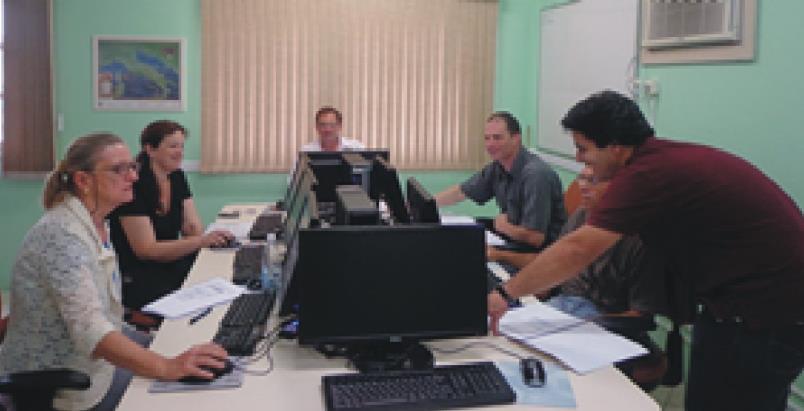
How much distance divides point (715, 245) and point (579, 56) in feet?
9.24

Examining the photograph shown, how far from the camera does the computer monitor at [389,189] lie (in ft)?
7.29

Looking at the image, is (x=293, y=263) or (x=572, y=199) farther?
(x=572, y=199)

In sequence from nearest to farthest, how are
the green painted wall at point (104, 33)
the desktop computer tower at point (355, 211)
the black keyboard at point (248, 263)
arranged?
1. the desktop computer tower at point (355, 211)
2. the black keyboard at point (248, 263)
3. the green painted wall at point (104, 33)

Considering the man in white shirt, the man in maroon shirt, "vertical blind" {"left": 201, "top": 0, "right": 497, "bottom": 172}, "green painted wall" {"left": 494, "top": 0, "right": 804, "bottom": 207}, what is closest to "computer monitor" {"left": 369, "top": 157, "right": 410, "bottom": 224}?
the man in maroon shirt

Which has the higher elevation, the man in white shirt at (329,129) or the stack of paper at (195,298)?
the man in white shirt at (329,129)

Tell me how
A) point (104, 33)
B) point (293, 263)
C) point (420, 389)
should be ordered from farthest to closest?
point (104, 33)
point (293, 263)
point (420, 389)

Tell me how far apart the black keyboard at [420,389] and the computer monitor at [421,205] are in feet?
1.39

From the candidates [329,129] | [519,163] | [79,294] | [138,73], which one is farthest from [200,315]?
[138,73]

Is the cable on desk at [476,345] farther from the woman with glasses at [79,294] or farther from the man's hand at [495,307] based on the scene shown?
the woman with glasses at [79,294]

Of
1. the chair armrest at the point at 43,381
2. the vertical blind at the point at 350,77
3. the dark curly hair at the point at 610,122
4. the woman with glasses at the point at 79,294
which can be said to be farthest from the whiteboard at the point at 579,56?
the chair armrest at the point at 43,381

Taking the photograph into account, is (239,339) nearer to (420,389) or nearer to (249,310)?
(249,310)

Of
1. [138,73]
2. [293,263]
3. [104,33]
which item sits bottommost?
[293,263]

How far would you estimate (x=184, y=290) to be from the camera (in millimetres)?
2479

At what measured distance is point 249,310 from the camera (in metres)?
2.20
